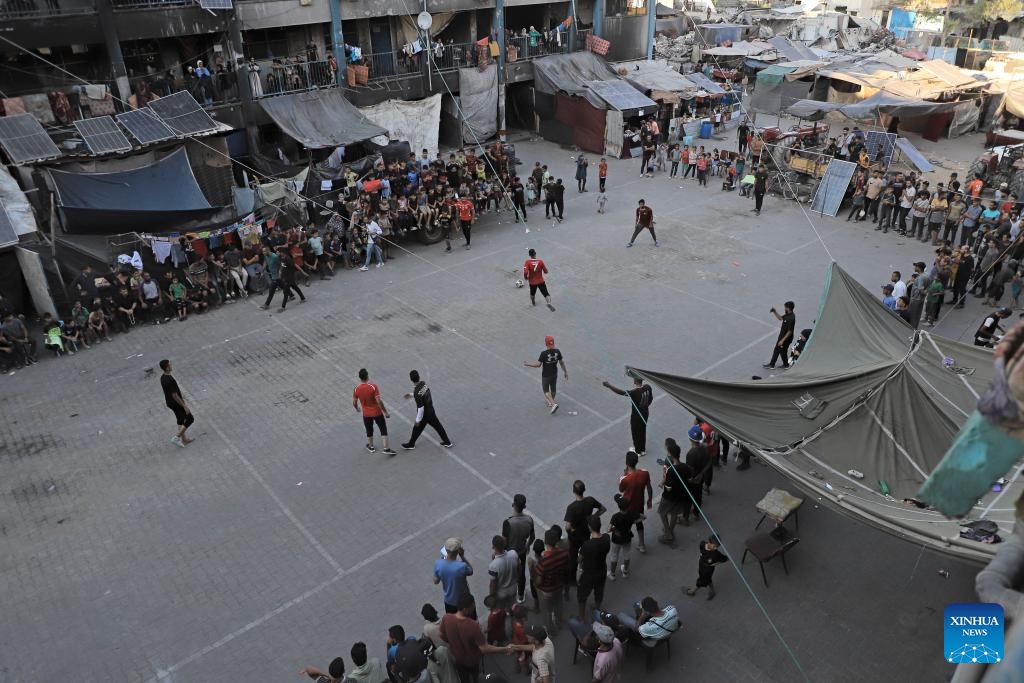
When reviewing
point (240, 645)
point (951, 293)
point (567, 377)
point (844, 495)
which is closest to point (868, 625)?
point (844, 495)

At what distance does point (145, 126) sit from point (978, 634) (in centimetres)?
2100

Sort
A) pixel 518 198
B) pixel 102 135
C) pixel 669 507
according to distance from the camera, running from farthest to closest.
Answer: pixel 518 198, pixel 102 135, pixel 669 507

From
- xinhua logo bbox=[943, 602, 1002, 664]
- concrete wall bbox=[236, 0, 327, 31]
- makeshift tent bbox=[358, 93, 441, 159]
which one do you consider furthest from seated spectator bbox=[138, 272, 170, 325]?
xinhua logo bbox=[943, 602, 1002, 664]

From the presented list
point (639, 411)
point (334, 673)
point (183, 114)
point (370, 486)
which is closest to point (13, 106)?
point (183, 114)

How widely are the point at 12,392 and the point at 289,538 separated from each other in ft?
24.9

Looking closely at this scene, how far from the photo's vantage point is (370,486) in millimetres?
10438

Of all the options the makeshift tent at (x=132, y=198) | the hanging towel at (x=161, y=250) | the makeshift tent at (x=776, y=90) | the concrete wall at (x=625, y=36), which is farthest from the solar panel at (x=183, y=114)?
the makeshift tent at (x=776, y=90)

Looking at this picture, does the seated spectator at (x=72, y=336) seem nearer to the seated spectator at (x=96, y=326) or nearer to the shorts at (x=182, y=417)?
the seated spectator at (x=96, y=326)

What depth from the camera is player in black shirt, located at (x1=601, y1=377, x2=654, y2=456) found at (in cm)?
1030

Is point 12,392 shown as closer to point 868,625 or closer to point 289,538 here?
point 289,538

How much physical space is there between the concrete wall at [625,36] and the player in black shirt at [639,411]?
25491mm

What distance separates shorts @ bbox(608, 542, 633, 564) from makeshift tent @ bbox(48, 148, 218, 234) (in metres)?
14.2

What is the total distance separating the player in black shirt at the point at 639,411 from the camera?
10.3m

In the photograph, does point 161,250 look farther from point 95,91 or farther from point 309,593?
point 309,593
